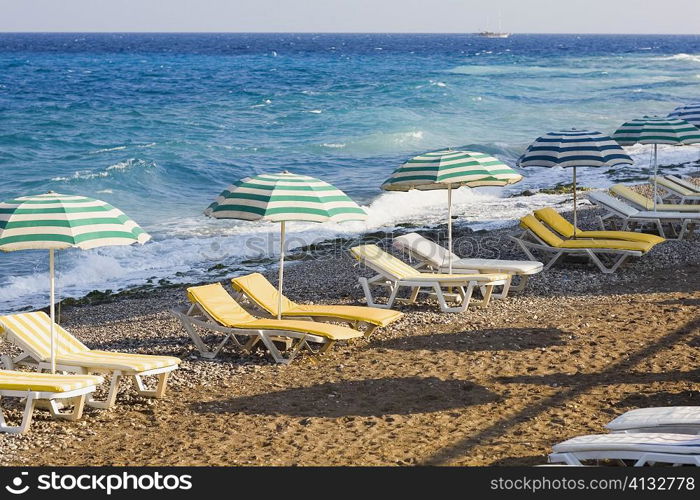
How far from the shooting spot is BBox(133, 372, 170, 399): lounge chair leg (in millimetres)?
7551

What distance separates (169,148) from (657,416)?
25.8 m

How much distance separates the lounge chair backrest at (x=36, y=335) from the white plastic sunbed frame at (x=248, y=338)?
1245 millimetres

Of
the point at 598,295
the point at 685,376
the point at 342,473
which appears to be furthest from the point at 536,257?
the point at 342,473

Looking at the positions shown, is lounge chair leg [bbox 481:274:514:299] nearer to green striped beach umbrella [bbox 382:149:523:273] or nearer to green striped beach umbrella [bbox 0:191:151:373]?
green striped beach umbrella [bbox 382:149:523:273]

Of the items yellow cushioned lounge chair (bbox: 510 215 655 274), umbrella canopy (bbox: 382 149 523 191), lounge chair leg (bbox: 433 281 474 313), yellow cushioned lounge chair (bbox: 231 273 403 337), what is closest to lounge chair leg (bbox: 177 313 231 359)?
yellow cushioned lounge chair (bbox: 231 273 403 337)

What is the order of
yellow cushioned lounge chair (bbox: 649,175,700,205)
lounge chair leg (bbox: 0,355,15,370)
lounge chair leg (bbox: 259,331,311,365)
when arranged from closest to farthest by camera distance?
lounge chair leg (bbox: 0,355,15,370) < lounge chair leg (bbox: 259,331,311,365) < yellow cushioned lounge chair (bbox: 649,175,700,205)

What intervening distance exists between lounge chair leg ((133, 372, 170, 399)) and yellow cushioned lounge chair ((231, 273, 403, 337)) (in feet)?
5.71

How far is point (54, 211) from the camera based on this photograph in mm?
7172

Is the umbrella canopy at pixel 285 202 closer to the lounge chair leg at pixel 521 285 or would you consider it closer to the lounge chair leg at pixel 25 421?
the lounge chair leg at pixel 25 421

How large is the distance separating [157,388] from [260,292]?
2.16 m

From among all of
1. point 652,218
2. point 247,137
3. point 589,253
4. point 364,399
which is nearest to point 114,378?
point 364,399

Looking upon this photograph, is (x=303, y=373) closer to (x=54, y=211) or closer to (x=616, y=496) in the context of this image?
(x=54, y=211)

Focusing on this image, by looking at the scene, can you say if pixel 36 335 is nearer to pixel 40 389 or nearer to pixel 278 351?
pixel 40 389

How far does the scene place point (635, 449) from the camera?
5.20 m
